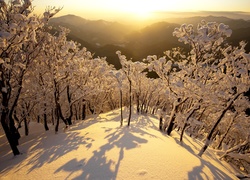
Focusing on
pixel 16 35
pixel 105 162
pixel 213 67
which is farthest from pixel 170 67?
pixel 16 35

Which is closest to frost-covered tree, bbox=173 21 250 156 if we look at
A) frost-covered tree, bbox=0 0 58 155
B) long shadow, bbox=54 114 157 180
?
long shadow, bbox=54 114 157 180

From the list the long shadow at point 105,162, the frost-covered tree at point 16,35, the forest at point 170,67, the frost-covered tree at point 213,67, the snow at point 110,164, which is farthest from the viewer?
the frost-covered tree at point 213,67

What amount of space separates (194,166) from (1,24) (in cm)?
1019

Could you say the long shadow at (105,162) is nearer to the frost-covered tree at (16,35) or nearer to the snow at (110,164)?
the snow at (110,164)

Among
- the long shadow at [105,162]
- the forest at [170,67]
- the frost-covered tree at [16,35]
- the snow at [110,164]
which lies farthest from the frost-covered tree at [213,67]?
the frost-covered tree at [16,35]

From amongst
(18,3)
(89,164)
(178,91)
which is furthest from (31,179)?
(178,91)

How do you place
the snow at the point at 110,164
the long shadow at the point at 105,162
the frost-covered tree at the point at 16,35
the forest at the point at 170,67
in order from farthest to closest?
the forest at the point at 170,67, the frost-covered tree at the point at 16,35, the snow at the point at 110,164, the long shadow at the point at 105,162

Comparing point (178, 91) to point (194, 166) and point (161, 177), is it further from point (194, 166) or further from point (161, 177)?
point (161, 177)

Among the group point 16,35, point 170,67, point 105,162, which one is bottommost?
point 105,162

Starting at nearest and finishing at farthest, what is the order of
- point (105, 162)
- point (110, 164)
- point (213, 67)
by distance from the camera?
point (110, 164) < point (105, 162) < point (213, 67)

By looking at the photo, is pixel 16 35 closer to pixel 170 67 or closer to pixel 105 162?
pixel 105 162

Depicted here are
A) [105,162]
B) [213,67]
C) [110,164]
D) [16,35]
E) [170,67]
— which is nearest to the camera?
[110,164]

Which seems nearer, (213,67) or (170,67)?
(213,67)

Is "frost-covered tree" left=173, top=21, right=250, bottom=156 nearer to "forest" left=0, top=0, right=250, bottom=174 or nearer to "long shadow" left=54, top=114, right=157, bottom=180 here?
"forest" left=0, top=0, right=250, bottom=174
